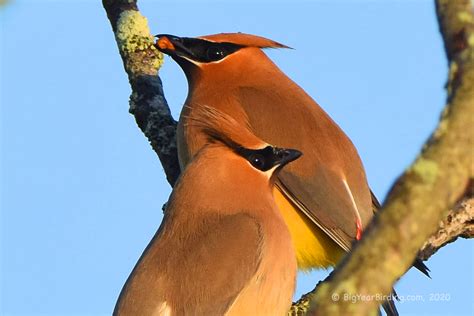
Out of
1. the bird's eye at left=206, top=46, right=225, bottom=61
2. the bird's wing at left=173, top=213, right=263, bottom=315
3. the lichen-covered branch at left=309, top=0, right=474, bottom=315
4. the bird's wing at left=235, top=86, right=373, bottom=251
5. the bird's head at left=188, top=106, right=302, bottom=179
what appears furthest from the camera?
the bird's eye at left=206, top=46, right=225, bottom=61

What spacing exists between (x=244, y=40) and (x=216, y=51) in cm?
20

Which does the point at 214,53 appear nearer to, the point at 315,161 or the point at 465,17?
the point at 315,161

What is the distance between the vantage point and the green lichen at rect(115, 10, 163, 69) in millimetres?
5535

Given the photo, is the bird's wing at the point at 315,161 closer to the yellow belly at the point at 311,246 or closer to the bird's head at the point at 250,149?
the yellow belly at the point at 311,246

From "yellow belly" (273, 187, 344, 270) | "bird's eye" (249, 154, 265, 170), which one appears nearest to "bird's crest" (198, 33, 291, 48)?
"yellow belly" (273, 187, 344, 270)

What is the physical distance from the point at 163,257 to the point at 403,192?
2.49 m

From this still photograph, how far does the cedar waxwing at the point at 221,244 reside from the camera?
3939mm

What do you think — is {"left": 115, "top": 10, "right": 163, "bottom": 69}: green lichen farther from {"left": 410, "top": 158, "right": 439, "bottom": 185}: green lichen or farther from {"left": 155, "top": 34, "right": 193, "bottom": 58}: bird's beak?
{"left": 410, "top": 158, "right": 439, "bottom": 185}: green lichen

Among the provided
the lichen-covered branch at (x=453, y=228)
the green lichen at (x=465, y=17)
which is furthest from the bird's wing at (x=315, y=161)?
the green lichen at (x=465, y=17)

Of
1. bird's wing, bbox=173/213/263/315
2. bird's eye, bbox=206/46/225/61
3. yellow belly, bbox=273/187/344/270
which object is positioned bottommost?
yellow belly, bbox=273/187/344/270

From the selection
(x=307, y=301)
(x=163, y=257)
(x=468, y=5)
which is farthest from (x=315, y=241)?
(x=468, y=5)

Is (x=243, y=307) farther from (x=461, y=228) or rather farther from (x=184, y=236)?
(x=461, y=228)

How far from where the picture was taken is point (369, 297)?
1609 mm

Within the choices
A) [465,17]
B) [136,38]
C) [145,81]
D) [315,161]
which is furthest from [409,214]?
[136,38]
